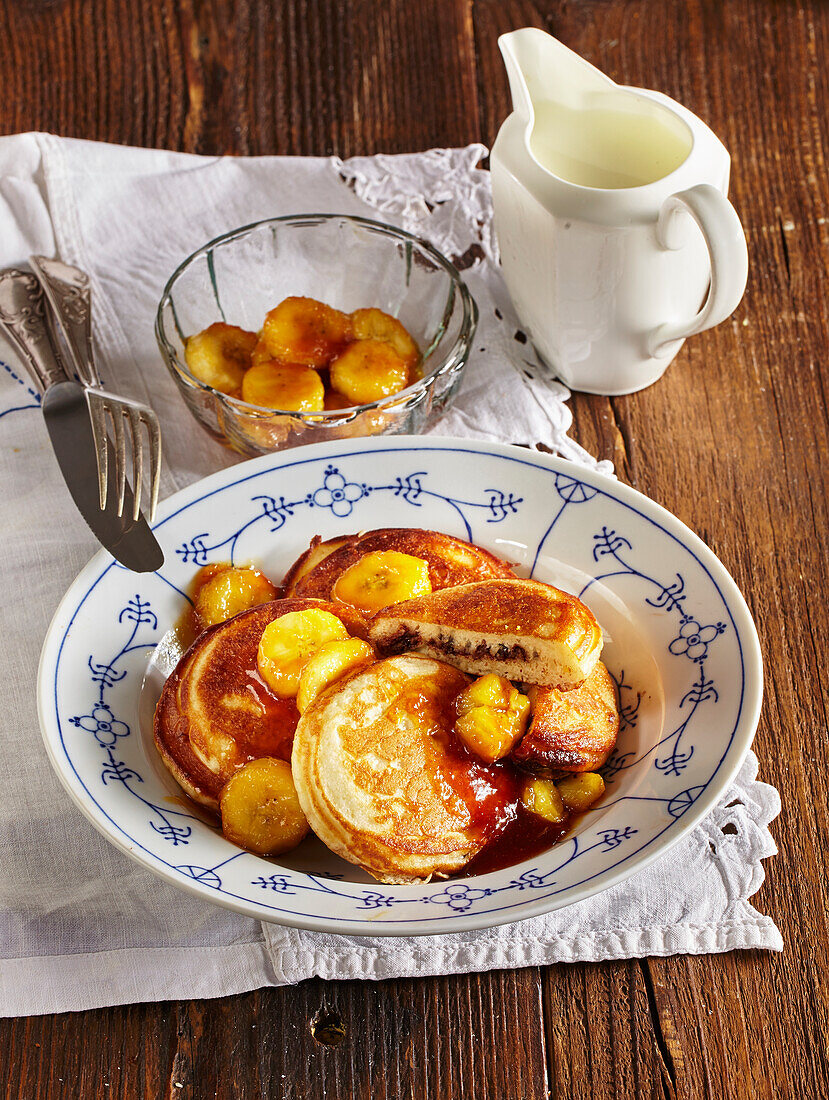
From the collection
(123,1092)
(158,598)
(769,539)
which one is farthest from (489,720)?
(769,539)

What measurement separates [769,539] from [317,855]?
3.69 feet

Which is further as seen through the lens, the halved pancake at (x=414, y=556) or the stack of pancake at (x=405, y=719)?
the halved pancake at (x=414, y=556)

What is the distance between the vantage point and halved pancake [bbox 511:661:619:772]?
146cm

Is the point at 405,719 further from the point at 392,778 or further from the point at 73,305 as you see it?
the point at 73,305

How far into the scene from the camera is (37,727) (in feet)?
5.85

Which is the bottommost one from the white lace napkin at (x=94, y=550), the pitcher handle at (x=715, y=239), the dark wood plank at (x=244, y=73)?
the white lace napkin at (x=94, y=550)

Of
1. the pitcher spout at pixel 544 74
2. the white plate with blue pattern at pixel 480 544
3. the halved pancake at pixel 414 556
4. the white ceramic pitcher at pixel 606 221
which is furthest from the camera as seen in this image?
the pitcher spout at pixel 544 74

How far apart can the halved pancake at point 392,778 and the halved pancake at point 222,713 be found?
0.33ft

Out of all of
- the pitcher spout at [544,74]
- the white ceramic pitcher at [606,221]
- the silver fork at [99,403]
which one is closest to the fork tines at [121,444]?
the silver fork at [99,403]

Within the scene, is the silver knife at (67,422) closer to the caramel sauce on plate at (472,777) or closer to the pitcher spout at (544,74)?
the caramel sauce on plate at (472,777)

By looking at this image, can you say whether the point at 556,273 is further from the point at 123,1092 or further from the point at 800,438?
the point at 123,1092

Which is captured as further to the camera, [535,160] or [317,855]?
[535,160]

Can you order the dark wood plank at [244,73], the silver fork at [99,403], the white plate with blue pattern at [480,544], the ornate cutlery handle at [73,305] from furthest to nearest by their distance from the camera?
the dark wood plank at [244,73], the ornate cutlery handle at [73,305], the silver fork at [99,403], the white plate with blue pattern at [480,544]

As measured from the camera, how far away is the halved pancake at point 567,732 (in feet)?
4.81
